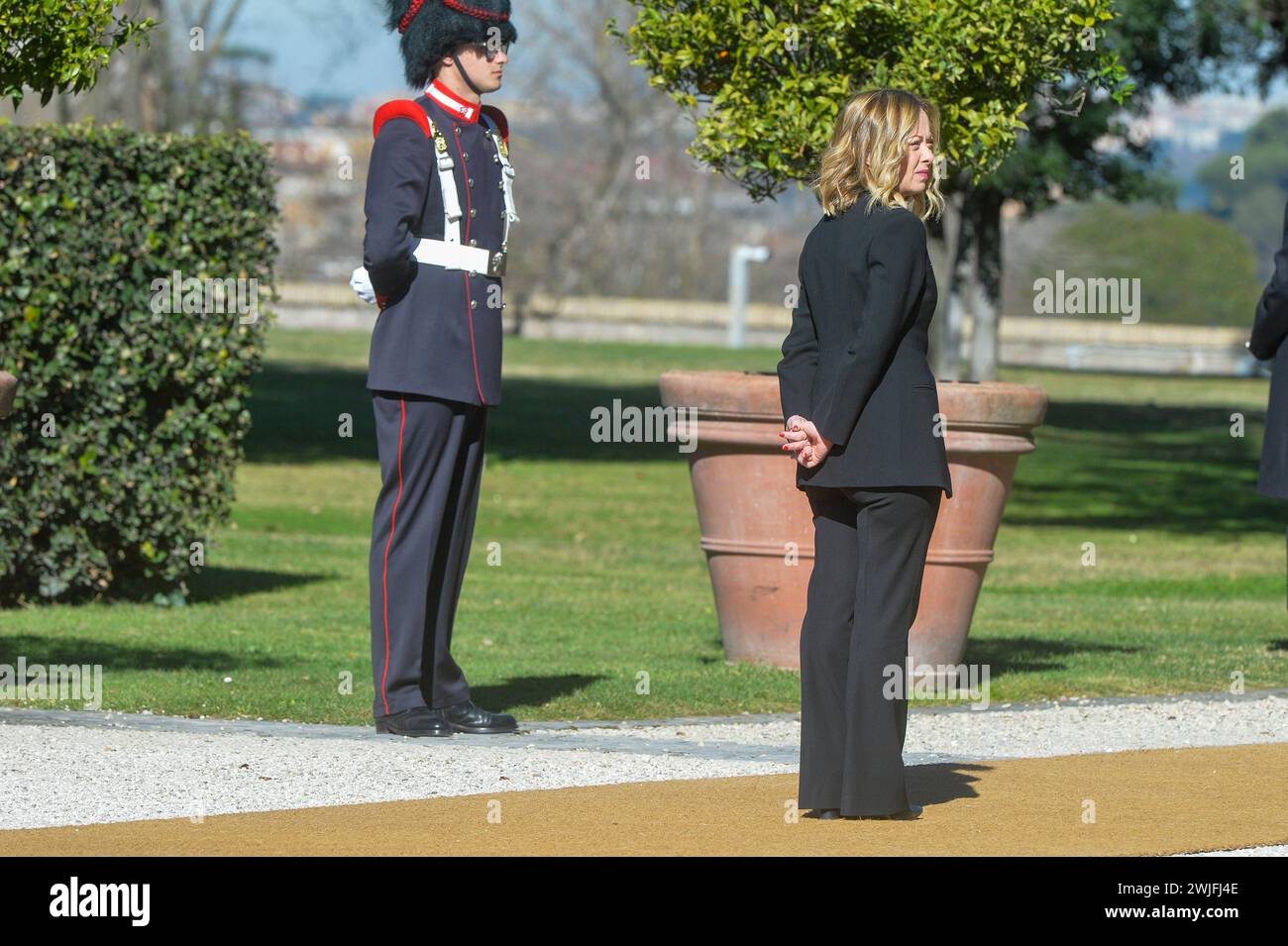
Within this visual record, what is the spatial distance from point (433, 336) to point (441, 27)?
41.3 inches

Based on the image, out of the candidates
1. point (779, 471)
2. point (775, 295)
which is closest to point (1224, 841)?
point (779, 471)

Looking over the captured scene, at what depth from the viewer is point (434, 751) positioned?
281 inches

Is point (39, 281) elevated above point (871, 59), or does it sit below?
below

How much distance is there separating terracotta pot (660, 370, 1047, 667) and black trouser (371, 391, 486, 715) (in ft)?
5.73

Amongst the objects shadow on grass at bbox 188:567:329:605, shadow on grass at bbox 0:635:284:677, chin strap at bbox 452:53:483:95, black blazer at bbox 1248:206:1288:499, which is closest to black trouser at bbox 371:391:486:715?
chin strap at bbox 452:53:483:95

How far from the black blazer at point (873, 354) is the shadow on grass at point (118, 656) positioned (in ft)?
13.2

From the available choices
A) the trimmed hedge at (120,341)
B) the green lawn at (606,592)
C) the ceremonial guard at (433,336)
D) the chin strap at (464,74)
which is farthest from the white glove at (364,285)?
the trimmed hedge at (120,341)

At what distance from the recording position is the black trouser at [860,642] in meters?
5.98

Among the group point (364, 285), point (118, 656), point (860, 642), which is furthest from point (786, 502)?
point (860, 642)

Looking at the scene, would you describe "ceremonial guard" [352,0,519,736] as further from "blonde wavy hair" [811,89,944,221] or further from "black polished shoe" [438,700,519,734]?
"blonde wavy hair" [811,89,944,221]

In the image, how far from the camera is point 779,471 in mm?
9031

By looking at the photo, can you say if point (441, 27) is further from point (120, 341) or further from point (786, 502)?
point (120, 341)
